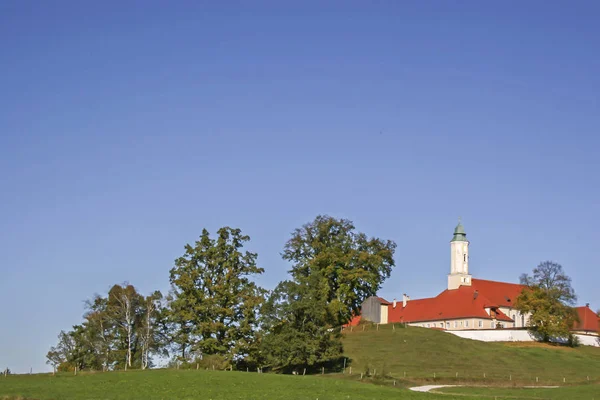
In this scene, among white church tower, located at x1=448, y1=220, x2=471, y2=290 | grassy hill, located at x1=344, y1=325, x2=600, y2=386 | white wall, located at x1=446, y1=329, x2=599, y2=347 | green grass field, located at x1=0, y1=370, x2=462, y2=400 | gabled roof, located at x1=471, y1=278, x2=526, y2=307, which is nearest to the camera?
green grass field, located at x1=0, y1=370, x2=462, y2=400

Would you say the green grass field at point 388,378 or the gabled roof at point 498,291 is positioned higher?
the gabled roof at point 498,291

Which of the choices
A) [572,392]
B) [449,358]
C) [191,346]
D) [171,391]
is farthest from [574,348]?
[171,391]

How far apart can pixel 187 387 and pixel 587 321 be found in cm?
8284

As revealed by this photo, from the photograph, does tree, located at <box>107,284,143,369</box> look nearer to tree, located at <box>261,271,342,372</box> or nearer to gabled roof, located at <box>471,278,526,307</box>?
tree, located at <box>261,271,342,372</box>

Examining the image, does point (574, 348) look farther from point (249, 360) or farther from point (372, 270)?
point (249, 360)

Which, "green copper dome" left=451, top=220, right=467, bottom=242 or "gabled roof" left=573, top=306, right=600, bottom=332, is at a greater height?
"green copper dome" left=451, top=220, right=467, bottom=242

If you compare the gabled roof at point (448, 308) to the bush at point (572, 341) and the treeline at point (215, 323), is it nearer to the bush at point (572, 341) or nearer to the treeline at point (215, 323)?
the bush at point (572, 341)

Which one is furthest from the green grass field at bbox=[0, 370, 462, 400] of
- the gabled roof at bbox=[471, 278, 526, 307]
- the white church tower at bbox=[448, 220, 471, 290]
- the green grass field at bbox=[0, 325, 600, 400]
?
the white church tower at bbox=[448, 220, 471, 290]

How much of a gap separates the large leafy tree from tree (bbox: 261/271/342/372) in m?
1.95

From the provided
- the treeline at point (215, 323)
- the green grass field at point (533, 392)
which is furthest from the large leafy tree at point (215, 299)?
the green grass field at point (533, 392)

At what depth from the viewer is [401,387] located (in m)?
66.0

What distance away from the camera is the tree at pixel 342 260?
10900 centimetres

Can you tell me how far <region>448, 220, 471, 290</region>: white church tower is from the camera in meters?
134

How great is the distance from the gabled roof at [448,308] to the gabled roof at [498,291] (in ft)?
6.43
